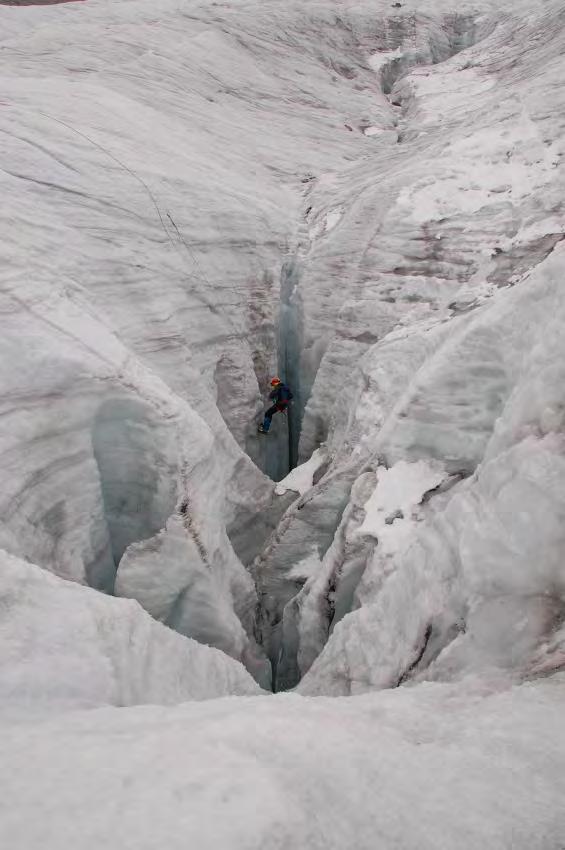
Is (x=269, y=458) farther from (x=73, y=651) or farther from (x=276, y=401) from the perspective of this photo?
(x=73, y=651)

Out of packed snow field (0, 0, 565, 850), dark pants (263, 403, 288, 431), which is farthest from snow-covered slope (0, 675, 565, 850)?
dark pants (263, 403, 288, 431)

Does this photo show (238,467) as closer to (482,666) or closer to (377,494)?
(377,494)

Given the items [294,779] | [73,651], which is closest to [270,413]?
[73,651]

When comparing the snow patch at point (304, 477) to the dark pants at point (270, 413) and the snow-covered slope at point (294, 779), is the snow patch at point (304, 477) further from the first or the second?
the snow-covered slope at point (294, 779)

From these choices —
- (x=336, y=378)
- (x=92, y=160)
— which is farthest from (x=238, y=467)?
(x=92, y=160)

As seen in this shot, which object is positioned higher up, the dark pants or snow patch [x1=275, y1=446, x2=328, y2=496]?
the dark pants

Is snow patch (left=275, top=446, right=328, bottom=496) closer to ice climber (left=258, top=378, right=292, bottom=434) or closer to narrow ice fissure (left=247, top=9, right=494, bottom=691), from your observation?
narrow ice fissure (left=247, top=9, right=494, bottom=691)
